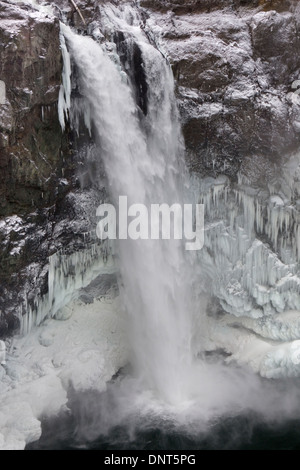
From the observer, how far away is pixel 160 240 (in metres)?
10.3

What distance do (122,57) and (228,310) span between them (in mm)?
6124

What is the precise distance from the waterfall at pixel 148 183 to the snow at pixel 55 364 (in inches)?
25.0

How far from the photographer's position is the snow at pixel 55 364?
8.34 m

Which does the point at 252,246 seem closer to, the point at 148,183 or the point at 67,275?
the point at 148,183

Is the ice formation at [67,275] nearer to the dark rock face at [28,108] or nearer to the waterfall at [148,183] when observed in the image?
the waterfall at [148,183]

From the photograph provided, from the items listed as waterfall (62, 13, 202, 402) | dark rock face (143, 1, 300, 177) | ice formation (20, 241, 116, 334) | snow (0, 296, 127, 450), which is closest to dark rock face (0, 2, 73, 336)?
ice formation (20, 241, 116, 334)

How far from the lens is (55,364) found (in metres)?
9.80

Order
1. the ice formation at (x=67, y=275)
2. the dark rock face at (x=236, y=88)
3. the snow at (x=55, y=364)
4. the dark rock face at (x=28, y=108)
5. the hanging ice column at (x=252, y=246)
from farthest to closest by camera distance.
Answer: the hanging ice column at (x=252, y=246) → the dark rock face at (x=236, y=88) → the ice formation at (x=67, y=275) → the snow at (x=55, y=364) → the dark rock face at (x=28, y=108)

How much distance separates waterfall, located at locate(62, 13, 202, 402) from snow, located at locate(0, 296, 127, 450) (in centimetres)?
64

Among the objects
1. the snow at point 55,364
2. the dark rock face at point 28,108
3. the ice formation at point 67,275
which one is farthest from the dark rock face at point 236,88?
the snow at point 55,364

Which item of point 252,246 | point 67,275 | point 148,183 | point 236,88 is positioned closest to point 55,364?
point 67,275
